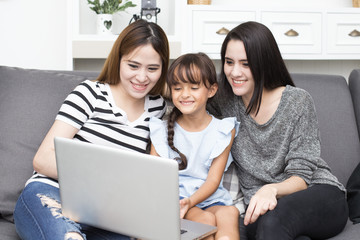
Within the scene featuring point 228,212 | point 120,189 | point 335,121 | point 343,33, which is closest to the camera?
point 120,189

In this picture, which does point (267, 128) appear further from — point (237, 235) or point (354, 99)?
point (354, 99)

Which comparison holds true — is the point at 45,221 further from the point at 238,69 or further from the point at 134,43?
the point at 238,69

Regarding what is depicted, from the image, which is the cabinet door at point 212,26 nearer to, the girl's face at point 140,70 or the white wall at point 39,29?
the white wall at point 39,29

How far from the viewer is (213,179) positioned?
4.92ft

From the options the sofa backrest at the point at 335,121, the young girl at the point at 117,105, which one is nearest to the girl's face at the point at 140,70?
the young girl at the point at 117,105

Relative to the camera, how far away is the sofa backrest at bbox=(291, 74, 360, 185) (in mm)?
1709

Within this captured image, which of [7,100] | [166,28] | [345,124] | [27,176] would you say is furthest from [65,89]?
[166,28]

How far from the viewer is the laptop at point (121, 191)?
1.01 metres

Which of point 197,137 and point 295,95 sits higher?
point 295,95

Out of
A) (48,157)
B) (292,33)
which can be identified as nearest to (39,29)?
(292,33)

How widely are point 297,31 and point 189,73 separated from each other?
162 centimetres

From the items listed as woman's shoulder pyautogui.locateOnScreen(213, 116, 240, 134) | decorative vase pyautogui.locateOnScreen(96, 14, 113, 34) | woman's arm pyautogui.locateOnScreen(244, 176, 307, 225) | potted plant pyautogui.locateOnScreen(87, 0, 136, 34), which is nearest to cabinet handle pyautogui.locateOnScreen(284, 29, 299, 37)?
potted plant pyautogui.locateOnScreen(87, 0, 136, 34)

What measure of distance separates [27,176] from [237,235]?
2.46ft

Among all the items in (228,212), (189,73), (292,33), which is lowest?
(228,212)
